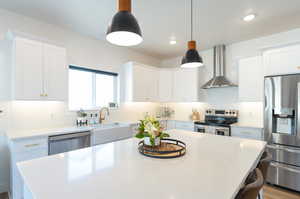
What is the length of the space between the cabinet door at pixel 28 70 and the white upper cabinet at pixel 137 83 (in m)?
1.81

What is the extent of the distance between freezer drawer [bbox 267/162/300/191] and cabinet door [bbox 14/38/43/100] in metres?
3.92

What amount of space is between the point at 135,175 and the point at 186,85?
3451 mm

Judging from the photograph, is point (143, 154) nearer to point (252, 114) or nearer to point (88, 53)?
point (88, 53)

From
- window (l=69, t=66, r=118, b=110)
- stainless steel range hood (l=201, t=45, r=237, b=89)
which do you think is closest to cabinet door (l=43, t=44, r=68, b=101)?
window (l=69, t=66, r=118, b=110)

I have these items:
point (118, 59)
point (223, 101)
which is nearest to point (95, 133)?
point (118, 59)

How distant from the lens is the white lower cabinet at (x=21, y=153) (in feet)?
6.44

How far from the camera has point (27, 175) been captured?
0.98 meters

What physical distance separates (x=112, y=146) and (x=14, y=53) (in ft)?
6.53

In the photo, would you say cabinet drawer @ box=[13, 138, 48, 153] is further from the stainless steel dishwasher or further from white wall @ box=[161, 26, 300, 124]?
white wall @ box=[161, 26, 300, 124]

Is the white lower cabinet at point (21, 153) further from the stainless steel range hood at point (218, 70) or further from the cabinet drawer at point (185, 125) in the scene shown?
the stainless steel range hood at point (218, 70)

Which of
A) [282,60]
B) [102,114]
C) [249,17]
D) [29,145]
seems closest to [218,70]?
[282,60]

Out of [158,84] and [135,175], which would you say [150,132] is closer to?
[135,175]

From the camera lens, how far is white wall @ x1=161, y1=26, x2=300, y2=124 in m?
3.11

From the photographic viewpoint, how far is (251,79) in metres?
3.09
